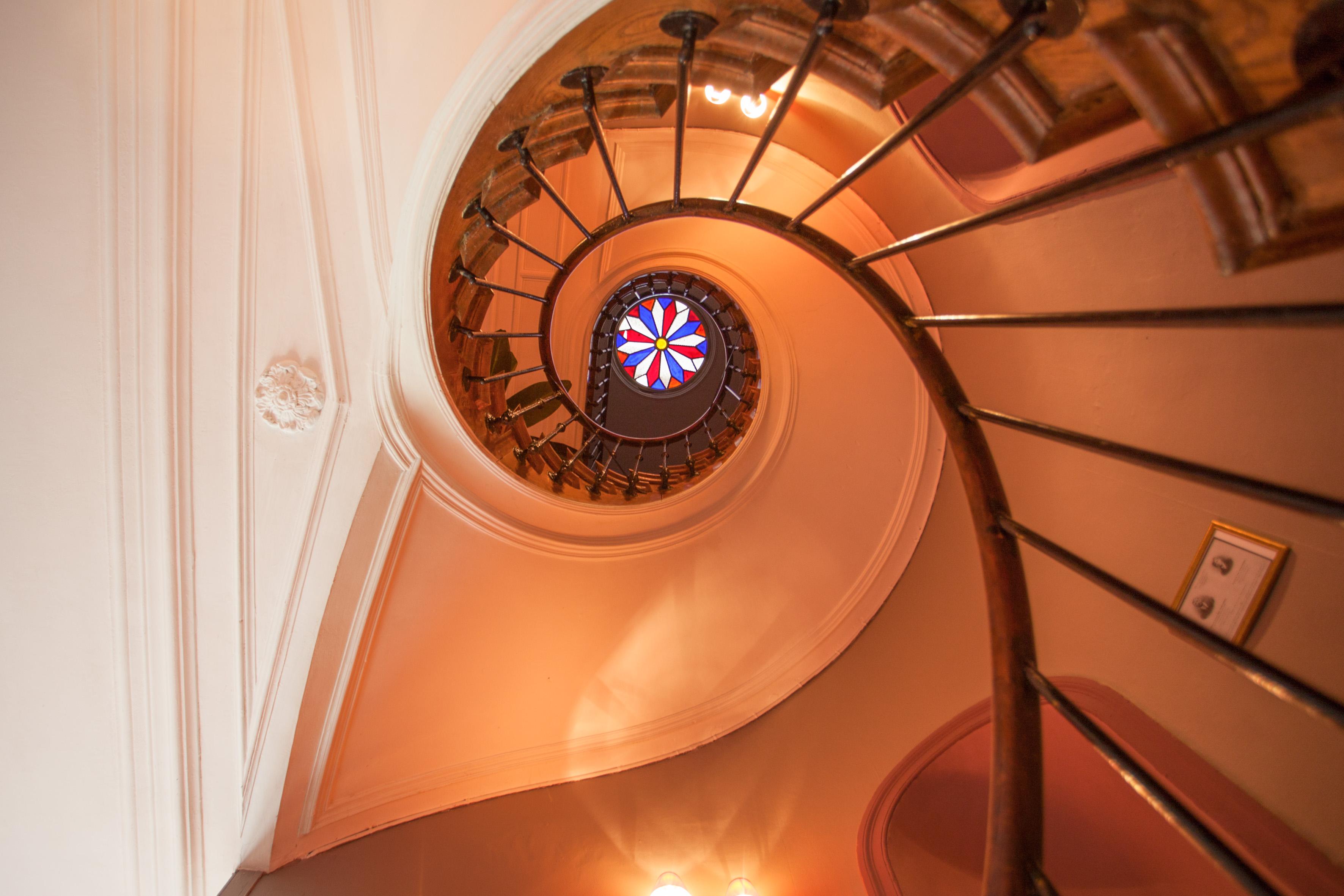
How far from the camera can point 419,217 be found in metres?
2.53

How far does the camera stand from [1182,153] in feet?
2.83

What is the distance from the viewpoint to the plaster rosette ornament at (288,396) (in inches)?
111

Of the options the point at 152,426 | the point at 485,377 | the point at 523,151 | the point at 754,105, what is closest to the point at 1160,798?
the point at 754,105

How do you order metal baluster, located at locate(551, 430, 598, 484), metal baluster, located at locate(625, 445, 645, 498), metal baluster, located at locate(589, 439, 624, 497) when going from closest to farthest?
metal baluster, located at locate(551, 430, 598, 484), metal baluster, located at locate(589, 439, 624, 497), metal baluster, located at locate(625, 445, 645, 498)

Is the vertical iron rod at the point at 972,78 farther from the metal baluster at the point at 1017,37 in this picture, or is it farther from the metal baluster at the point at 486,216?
the metal baluster at the point at 486,216

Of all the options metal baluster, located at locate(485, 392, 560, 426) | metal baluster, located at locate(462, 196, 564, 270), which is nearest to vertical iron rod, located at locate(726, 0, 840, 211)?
metal baluster, located at locate(462, 196, 564, 270)

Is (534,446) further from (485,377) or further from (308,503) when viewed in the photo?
(308,503)

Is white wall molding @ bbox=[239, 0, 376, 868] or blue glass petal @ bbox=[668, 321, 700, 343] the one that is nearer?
white wall molding @ bbox=[239, 0, 376, 868]

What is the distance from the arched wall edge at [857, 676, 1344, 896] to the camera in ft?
7.09

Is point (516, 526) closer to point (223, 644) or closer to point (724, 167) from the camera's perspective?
point (223, 644)

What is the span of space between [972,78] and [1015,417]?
720 mm

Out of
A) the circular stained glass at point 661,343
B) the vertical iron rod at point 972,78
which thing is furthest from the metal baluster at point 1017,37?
the circular stained glass at point 661,343

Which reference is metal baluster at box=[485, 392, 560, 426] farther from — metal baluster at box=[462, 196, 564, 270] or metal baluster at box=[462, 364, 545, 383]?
metal baluster at box=[462, 196, 564, 270]

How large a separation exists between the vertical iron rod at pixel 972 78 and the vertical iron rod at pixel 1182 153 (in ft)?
0.66
